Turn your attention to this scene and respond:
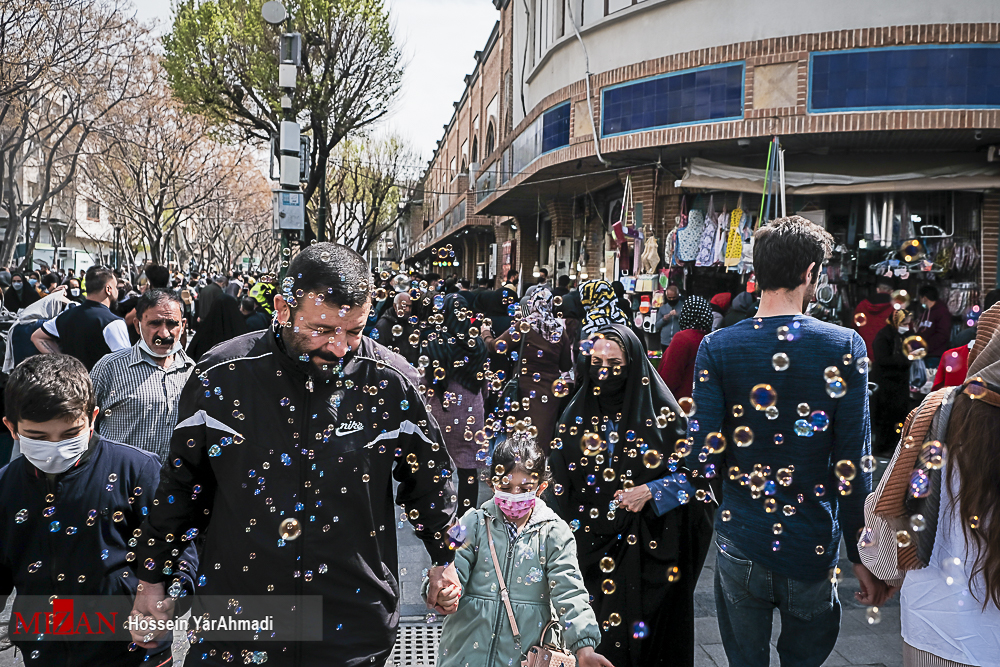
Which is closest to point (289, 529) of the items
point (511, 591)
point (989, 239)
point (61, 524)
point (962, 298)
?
point (61, 524)

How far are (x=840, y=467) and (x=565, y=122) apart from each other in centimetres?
1049

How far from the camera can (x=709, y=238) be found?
10.4 meters

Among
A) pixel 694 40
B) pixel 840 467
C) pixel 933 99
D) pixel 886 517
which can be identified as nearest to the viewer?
pixel 886 517

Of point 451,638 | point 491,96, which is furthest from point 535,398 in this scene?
point 491,96

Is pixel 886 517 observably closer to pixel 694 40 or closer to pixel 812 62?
pixel 812 62

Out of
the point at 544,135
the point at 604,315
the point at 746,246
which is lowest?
the point at 604,315

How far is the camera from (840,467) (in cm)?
231

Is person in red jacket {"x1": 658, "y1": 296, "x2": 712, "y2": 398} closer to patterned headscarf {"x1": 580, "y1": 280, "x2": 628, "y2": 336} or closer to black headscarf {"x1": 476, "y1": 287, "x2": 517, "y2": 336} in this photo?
patterned headscarf {"x1": 580, "y1": 280, "x2": 628, "y2": 336}

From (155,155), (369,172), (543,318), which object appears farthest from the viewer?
(369,172)

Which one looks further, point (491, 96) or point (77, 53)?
point (491, 96)

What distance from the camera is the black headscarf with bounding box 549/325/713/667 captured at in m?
3.02

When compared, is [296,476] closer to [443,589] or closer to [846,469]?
[443,589]

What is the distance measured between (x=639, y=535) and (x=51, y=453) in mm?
2125

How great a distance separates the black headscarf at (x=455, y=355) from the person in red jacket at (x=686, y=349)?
1.22m
